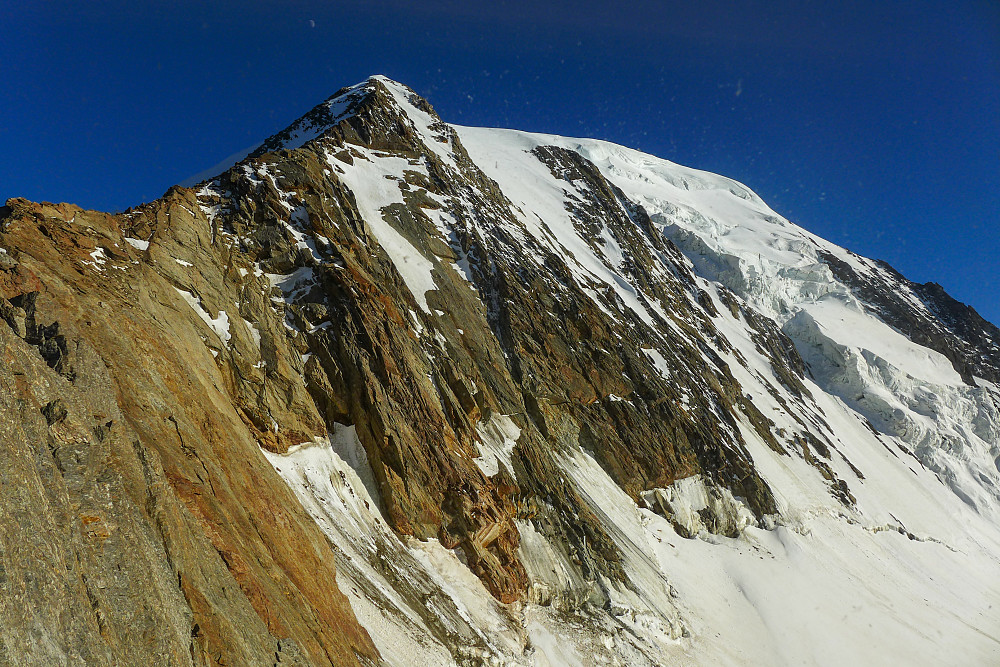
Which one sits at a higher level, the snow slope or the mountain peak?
the mountain peak

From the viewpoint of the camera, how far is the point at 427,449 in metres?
22.1

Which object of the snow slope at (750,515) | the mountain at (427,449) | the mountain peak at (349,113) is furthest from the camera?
the mountain peak at (349,113)

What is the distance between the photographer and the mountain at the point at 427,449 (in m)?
9.06

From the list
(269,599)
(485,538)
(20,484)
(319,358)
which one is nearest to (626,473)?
(485,538)

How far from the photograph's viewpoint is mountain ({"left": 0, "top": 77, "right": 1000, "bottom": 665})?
906cm

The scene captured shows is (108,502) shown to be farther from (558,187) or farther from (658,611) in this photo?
(558,187)

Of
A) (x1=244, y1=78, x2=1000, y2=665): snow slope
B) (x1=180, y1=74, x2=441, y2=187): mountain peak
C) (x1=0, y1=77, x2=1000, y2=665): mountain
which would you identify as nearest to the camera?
(x1=0, y1=77, x2=1000, y2=665): mountain

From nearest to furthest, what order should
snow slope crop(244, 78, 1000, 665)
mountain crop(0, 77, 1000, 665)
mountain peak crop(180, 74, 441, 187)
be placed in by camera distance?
mountain crop(0, 77, 1000, 665) → snow slope crop(244, 78, 1000, 665) → mountain peak crop(180, 74, 441, 187)

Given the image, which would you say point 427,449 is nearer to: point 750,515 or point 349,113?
point 750,515

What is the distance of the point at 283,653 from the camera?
33.1 ft

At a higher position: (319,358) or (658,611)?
(319,358)

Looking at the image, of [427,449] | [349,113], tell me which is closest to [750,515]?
[427,449]

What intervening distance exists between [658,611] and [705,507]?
10.6m

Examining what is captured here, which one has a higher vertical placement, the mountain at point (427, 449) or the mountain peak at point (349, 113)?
the mountain peak at point (349, 113)
